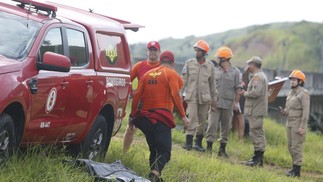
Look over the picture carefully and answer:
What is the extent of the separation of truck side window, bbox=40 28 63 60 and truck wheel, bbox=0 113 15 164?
870 mm

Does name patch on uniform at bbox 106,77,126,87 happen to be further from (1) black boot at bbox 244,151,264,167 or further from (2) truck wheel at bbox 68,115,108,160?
(1) black boot at bbox 244,151,264,167

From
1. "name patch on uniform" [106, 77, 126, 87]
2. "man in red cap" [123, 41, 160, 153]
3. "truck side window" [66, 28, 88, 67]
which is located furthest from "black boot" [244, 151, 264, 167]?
"truck side window" [66, 28, 88, 67]

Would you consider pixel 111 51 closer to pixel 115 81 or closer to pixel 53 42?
pixel 115 81

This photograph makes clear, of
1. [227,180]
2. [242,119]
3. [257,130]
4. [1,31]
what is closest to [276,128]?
[242,119]

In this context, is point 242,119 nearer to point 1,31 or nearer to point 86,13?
point 86,13

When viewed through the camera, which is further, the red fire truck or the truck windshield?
the truck windshield

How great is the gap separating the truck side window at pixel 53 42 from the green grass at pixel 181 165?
1014mm

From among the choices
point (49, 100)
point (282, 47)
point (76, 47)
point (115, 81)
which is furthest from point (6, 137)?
point (282, 47)

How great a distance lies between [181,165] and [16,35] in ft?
11.6

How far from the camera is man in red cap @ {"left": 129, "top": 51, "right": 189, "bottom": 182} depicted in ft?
29.2

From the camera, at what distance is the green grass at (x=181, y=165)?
7309 mm

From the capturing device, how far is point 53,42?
26.6ft

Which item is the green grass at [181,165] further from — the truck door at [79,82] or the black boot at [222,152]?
the truck door at [79,82]

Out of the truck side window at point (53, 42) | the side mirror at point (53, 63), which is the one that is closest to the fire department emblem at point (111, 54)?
the truck side window at point (53, 42)
